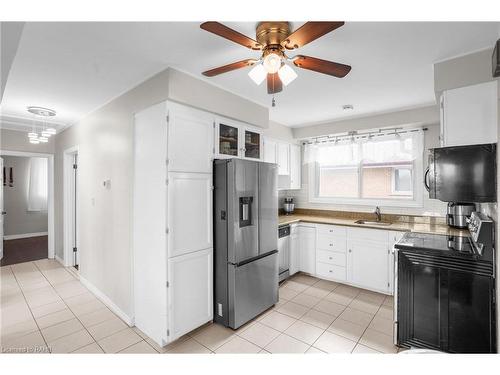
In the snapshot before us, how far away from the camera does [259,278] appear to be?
2.70 meters

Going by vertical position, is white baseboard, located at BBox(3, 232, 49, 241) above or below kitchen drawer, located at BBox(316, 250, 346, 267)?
below

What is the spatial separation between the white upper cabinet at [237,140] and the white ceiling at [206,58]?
1.21 ft

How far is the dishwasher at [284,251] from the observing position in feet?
11.3

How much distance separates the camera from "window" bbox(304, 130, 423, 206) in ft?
11.8

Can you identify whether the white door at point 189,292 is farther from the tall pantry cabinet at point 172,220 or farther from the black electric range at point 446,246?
the black electric range at point 446,246

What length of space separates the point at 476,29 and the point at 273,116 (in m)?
2.40

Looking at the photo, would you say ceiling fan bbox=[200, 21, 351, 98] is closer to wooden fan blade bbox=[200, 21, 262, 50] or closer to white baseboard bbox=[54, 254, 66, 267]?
wooden fan blade bbox=[200, 21, 262, 50]

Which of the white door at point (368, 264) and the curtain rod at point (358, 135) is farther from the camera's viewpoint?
the curtain rod at point (358, 135)

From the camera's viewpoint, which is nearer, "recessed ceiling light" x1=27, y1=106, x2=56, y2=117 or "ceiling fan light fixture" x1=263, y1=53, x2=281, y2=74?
"ceiling fan light fixture" x1=263, y1=53, x2=281, y2=74

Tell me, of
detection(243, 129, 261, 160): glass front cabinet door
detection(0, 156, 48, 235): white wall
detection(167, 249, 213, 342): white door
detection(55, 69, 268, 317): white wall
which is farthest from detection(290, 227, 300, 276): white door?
detection(0, 156, 48, 235): white wall

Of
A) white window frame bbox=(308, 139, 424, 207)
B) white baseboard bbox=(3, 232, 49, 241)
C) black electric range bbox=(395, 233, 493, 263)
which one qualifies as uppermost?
white window frame bbox=(308, 139, 424, 207)

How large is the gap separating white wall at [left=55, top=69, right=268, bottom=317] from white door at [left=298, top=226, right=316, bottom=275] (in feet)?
6.23

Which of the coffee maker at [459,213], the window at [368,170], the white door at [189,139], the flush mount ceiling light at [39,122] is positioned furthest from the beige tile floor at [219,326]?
the flush mount ceiling light at [39,122]
